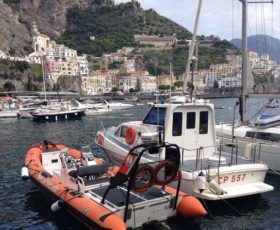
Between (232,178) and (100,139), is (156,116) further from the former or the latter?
(100,139)

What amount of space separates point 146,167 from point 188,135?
5.05m

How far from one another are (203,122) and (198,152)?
1.36 metres

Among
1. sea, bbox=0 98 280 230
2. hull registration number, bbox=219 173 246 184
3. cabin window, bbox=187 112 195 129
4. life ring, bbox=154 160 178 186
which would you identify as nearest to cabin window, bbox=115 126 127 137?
cabin window, bbox=187 112 195 129

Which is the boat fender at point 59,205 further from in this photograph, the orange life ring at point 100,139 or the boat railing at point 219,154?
the orange life ring at point 100,139

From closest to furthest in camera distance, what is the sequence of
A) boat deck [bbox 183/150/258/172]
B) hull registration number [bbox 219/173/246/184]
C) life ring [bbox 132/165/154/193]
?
1. life ring [bbox 132/165/154/193]
2. hull registration number [bbox 219/173/246/184]
3. boat deck [bbox 183/150/258/172]

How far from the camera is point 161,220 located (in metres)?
12.0

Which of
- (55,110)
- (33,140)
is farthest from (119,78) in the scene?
(33,140)

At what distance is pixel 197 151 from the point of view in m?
14.6

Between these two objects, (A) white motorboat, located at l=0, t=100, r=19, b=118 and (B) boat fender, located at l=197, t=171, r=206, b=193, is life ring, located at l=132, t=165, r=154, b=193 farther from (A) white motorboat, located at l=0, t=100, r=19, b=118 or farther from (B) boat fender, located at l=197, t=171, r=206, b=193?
(A) white motorboat, located at l=0, t=100, r=19, b=118

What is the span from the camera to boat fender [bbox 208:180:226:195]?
43.5 ft

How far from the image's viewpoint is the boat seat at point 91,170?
13391 mm

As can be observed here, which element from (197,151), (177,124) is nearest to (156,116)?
(177,124)

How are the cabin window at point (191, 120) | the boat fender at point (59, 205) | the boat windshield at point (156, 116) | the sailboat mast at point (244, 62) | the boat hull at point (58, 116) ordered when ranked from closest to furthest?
the boat fender at point (59, 205)
the cabin window at point (191, 120)
the boat windshield at point (156, 116)
the sailboat mast at point (244, 62)
the boat hull at point (58, 116)

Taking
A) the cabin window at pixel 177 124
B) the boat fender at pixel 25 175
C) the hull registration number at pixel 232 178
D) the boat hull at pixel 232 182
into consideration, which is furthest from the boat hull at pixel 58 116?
the hull registration number at pixel 232 178
